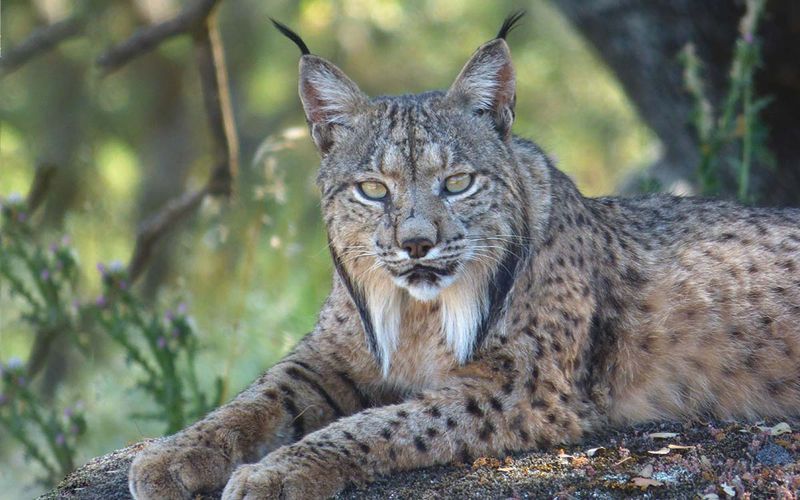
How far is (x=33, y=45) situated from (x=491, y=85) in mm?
5586

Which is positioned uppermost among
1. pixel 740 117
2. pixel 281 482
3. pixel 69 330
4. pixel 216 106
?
pixel 216 106

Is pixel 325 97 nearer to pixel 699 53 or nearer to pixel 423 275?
pixel 423 275

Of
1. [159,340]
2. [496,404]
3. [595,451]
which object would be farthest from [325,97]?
[159,340]

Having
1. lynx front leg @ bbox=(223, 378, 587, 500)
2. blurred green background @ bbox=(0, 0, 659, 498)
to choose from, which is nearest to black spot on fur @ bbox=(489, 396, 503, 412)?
Result: lynx front leg @ bbox=(223, 378, 587, 500)

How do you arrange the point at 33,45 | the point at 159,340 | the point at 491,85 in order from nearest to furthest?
the point at 491,85 → the point at 159,340 → the point at 33,45

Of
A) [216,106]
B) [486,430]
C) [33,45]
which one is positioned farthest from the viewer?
[33,45]

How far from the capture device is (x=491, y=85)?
16.9ft

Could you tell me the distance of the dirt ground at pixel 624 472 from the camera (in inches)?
164

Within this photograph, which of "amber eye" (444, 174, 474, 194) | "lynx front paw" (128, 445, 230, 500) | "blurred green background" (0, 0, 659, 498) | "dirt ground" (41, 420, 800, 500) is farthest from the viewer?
"blurred green background" (0, 0, 659, 498)

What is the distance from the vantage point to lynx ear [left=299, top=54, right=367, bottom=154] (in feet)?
17.0

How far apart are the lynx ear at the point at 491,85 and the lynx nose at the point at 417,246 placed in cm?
81

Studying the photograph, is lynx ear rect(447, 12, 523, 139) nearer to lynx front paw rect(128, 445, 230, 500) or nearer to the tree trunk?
lynx front paw rect(128, 445, 230, 500)

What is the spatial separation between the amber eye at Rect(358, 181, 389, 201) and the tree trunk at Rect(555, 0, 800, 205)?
12.5 ft

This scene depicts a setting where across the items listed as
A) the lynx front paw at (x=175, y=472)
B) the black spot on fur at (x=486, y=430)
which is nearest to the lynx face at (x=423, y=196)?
the black spot on fur at (x=486, y=430)
